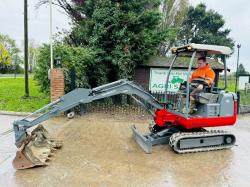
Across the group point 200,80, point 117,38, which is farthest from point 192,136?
point 117,38

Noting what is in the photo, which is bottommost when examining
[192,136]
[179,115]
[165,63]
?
[192,136]

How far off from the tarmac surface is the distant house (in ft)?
17.6

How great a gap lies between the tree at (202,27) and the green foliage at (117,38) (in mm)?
16727

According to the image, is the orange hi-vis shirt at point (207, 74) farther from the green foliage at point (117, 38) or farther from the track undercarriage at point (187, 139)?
the green foliage at point (117, 38)

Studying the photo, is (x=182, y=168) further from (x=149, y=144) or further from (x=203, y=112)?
(x=203, y=112)

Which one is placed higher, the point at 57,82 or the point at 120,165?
the point at 57,82

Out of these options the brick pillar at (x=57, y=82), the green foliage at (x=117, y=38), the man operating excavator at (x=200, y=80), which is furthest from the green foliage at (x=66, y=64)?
the man operating excavator at (x=200, y=80)

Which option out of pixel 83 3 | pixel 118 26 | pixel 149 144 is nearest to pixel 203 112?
pixel 149 144

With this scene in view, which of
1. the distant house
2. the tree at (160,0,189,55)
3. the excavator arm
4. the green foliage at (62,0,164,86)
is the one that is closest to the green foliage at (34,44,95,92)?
the green foliage at (62,0,164,86)

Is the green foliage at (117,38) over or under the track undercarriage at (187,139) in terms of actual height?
over

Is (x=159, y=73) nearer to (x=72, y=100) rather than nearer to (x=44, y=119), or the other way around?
(x=72, y=100)

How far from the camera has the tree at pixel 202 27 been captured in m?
28.2

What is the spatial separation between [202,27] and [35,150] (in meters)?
26.8

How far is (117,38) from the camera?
1189 cm
